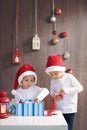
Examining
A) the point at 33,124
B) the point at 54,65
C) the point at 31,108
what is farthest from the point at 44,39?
the point at 33,124

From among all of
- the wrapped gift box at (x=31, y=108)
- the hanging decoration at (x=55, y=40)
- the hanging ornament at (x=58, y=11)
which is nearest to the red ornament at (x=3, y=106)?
the wrapped gift box at (x=31, y=108)

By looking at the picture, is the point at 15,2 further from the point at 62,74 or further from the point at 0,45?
the point at 62,74

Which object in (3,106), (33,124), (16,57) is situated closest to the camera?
(33,124)

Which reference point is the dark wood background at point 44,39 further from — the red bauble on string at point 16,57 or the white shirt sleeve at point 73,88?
the white shirt sleeve at point 73,88

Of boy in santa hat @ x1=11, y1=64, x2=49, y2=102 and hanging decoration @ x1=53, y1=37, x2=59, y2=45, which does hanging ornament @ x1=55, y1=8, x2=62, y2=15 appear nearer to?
hanging decoration @ x1=53, y1=37, x2=59, y2=45

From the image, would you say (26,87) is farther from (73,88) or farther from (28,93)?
(73,88)

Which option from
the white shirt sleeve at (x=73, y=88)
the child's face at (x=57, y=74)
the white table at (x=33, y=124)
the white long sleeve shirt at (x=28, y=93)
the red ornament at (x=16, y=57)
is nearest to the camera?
the white table at (x=33, y=124)

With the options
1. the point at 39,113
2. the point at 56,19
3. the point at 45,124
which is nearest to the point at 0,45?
the point at 56,19

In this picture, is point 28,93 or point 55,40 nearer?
point 28,93

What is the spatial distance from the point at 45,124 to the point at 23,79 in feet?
2.64

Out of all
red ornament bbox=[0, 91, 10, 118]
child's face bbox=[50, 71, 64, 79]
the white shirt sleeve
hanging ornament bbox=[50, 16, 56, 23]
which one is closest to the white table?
red ornament bbox=[0, 91, 10, 118]

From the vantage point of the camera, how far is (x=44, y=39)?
268cm

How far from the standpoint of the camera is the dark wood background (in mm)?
2662

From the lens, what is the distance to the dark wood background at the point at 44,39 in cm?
266
